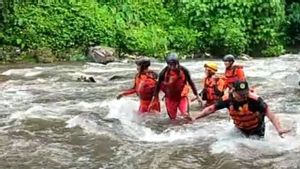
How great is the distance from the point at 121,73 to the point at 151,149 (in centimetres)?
833

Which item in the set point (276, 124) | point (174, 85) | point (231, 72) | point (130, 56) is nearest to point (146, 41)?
point (130, 56)

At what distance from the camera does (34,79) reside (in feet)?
51.3

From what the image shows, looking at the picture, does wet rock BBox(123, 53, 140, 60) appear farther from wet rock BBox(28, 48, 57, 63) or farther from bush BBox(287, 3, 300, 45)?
bush BBox(287, 3, 300, 45)

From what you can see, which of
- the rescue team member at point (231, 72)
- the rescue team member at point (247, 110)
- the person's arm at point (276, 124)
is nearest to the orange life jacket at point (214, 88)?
the rescue team member at point (231, 72)

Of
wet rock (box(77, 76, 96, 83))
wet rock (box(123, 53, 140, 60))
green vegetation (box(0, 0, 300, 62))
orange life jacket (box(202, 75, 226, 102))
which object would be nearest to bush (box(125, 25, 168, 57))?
green vegetation (box(0, 0, 300, 62))

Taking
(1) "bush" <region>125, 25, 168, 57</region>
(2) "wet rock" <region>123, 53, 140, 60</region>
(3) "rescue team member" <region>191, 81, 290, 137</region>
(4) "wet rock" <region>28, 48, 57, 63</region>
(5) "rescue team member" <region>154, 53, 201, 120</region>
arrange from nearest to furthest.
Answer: (3) "rescue team member" <region>191, 81, 290, 137</region> < (5) "rescue team member" <region>154, 53, 201, 120</region> < (4) "wet rock" <region>28, 48, 57, 63</region> < (2) "wet rock" <region>123, 53, 140, 60</region> < (1) "bush" <region>125, 25, 168, 57</region>

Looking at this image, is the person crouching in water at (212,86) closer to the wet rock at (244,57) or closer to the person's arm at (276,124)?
the person's arm at (276,124)

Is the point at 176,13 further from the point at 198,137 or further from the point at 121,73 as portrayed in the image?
the point at 198,137

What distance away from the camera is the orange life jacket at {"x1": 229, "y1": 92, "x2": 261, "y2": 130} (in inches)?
320

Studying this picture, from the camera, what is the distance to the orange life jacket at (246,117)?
8.13 metres

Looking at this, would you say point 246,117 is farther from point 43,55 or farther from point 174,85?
point 43,55

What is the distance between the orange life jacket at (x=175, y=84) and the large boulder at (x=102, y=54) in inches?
356

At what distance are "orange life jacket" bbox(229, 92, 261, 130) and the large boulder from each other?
11.0 meters

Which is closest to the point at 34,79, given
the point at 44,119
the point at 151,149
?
the point at 44,119
